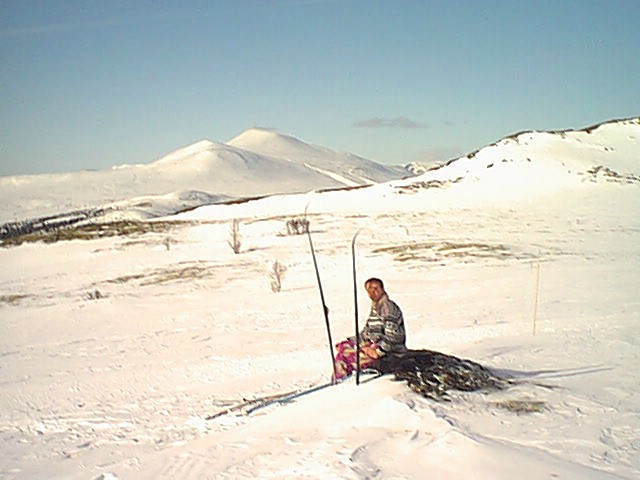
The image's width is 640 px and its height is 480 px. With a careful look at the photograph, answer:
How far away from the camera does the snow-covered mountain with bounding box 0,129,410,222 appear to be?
75.6 m

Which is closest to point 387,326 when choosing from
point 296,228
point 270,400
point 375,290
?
point 375,290

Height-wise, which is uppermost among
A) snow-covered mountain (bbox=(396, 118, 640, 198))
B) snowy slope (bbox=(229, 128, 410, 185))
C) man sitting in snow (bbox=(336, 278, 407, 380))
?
snowy slope (bbox=(229, 128, 410, 185))

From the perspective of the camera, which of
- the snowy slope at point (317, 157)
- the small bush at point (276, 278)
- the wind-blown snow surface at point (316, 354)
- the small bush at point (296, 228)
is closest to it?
the wind-blown snow surface at point (316, 354)

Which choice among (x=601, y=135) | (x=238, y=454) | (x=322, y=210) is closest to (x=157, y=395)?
(x=238, y=454)

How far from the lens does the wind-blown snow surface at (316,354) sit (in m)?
4.84

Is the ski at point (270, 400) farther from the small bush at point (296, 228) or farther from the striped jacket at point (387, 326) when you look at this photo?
the small bush at point (296, 228)

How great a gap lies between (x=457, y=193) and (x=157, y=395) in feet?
95.7

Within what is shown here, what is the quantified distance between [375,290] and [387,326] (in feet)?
1.30

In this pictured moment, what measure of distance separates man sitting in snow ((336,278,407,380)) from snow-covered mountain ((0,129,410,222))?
4630 cm

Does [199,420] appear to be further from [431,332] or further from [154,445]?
[431,332]

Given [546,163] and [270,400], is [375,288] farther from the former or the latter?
[546,163]

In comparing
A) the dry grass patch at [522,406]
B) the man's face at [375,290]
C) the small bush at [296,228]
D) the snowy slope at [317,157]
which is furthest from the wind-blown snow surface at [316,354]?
the snowy slope at [317,157]

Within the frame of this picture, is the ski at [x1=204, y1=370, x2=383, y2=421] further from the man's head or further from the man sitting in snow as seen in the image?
the man's head

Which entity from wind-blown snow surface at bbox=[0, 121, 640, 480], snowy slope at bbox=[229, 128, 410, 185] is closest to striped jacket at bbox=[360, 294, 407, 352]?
wind-blown snow surface at bbox=[0, 121, 640, 480]
